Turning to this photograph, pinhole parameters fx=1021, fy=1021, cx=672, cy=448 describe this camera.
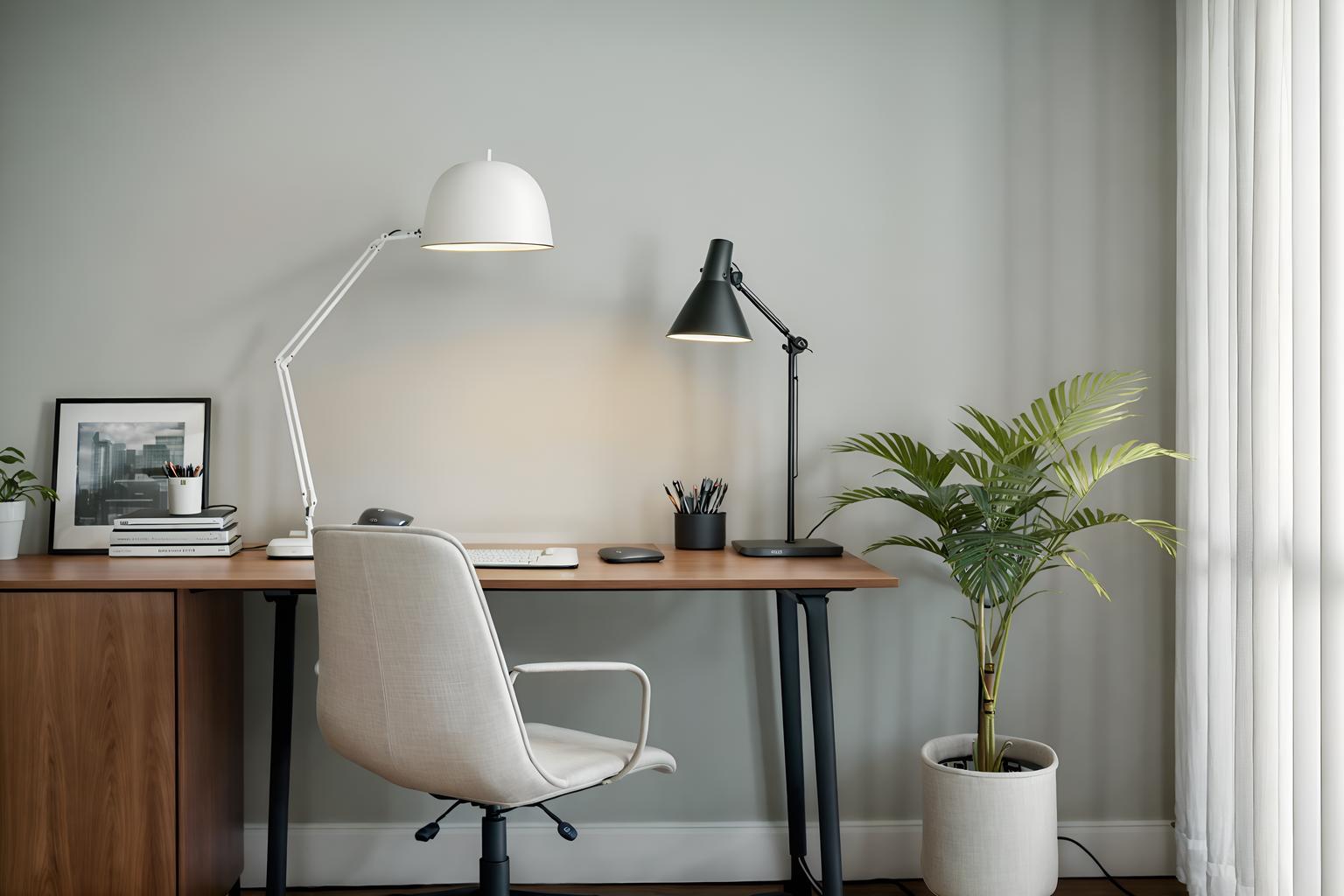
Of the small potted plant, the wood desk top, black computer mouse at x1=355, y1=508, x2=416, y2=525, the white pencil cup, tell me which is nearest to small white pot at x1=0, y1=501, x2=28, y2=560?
the small potted plant

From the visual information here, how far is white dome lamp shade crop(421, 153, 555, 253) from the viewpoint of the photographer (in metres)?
2.18

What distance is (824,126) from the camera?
104 inches

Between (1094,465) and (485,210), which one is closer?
(485,210)

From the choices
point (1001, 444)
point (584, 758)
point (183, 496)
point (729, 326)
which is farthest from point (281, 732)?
point (1001, 444)

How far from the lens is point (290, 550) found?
7.50 feet

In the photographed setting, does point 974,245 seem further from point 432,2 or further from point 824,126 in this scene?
point 432,2

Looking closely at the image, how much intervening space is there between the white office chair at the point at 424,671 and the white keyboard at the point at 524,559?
0.33m

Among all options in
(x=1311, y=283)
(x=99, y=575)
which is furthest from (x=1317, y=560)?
(x=99, y=575)

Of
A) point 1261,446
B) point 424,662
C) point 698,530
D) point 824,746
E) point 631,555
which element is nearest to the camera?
point 424,662

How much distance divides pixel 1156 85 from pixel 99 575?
2.76 meters

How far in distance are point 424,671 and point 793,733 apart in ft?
3.46

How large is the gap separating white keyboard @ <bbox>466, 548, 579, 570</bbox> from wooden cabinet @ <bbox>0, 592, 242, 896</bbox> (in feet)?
1.98

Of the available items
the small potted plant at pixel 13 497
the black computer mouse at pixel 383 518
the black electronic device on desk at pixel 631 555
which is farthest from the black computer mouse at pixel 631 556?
the small potted plant at pixel 13 497

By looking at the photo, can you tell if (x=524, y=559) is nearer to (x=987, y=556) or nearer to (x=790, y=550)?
(x=790, y=550)
